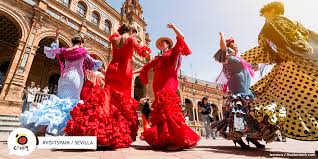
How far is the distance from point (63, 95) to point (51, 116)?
558 mm

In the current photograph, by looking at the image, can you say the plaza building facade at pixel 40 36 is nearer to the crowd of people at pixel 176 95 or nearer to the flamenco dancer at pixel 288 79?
the crowd of people at pixel 176 95

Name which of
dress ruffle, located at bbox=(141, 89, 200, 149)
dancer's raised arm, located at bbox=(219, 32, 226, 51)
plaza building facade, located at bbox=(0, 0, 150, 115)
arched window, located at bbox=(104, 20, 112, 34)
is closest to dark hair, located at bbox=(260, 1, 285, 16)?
dancer's raised arm, located at bbox=(219, 32, 226, 51)

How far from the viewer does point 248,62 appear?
361 cm

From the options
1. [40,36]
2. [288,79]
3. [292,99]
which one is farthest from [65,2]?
[292,99]

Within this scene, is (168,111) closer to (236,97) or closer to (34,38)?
(236,97)

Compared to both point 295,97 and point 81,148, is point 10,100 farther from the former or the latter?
point 295,97

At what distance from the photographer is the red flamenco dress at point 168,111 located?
3.02 meters

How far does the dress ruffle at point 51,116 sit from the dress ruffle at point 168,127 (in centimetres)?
141

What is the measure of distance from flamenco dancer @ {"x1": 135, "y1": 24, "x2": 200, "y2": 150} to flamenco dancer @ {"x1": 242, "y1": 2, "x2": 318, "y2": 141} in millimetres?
1098

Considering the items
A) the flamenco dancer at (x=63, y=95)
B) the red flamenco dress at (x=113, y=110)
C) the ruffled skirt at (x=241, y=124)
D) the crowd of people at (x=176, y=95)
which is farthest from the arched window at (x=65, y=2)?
the ruffled skirt at (x=241, y=124)

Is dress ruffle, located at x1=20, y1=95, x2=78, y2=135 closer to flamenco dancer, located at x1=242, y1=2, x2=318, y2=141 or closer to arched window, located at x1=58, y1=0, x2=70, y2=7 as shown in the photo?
flamenco dancer, located at x1=242, y1=2, x2=318, y2=141

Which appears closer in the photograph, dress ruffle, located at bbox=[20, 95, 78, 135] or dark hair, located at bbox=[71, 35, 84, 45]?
dress ruffle, located at bbox=[20, 95, 78, 135]

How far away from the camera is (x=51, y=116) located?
3.33 meters

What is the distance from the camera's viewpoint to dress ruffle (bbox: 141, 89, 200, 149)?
3000mm
